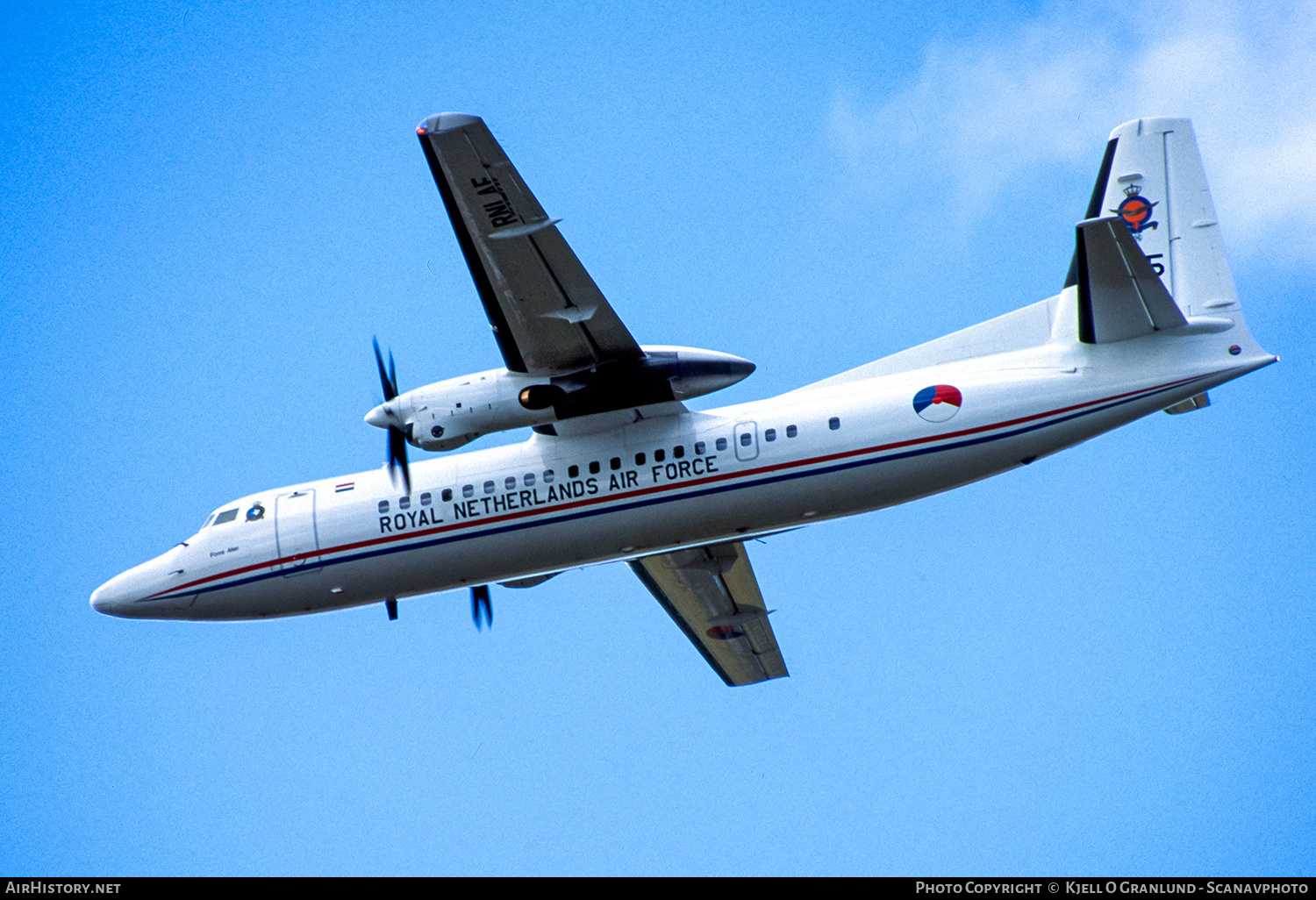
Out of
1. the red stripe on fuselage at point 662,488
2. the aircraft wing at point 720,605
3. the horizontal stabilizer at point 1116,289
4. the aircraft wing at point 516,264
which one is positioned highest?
the aircraft wing at point 516,264

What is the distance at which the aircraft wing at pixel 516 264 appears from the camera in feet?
54.5

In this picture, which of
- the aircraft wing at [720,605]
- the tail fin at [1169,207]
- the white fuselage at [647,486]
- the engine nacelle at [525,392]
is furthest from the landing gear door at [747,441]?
the tail fin at [1169,207]

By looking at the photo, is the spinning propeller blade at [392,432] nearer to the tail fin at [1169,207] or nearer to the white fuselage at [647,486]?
the white fuselage at [647,486]

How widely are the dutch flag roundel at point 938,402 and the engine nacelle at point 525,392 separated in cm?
257

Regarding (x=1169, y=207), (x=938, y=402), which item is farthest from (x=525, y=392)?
(x=1169, y=207)

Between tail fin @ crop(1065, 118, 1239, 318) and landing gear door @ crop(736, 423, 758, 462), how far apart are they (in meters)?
5.55

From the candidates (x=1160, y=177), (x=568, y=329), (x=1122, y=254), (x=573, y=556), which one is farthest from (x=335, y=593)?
(x=1160, y=177)

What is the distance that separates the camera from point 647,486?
64.5 feet

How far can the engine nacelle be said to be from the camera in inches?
743

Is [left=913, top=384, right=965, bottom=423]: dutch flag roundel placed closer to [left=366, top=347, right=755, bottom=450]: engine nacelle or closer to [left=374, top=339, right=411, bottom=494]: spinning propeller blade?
[left=366, top=347, right=755, bottom=450]: engine nacelle

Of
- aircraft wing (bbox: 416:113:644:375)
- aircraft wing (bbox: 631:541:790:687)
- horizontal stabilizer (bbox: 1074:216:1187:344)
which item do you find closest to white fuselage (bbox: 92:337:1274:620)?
horizontal stabilizer (bbox: 1074:216:1187:344)

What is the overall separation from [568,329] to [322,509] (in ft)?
18.2
